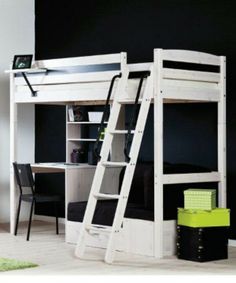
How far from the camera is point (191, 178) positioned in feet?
21.6

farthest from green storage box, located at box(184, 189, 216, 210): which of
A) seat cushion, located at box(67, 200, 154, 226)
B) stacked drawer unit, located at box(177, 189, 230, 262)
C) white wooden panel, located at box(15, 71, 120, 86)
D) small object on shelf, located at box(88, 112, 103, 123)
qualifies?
small object on shelf, located at box(88, 112, 103, 123)

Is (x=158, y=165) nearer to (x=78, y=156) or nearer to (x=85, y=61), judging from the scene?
(x=85, y=61)

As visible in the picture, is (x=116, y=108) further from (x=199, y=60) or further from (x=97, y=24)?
(x=97, y=24)

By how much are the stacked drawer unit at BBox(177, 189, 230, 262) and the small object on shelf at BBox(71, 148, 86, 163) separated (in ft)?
7.16

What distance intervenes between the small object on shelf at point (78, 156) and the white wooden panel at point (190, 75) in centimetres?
210

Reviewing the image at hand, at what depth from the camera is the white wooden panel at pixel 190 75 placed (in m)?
6.39

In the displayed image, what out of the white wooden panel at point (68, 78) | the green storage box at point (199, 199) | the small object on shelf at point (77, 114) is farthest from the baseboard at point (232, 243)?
the small object on shelf at point (77, 114)

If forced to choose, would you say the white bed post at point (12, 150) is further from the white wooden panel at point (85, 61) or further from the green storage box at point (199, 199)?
the green storage box at point (199, 199)

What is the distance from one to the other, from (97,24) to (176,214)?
282 centimetres

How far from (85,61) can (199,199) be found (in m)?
1.72

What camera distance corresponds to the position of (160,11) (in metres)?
7.70
